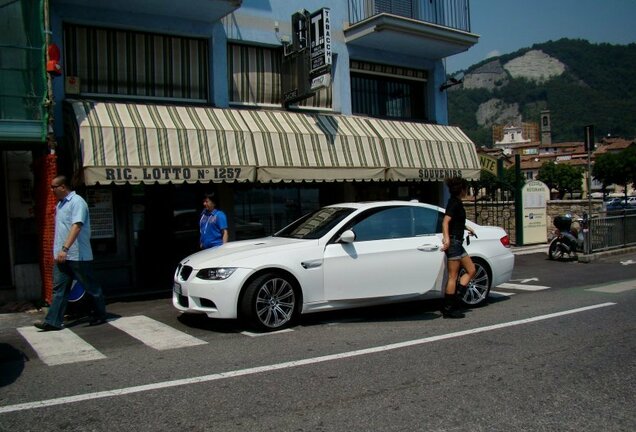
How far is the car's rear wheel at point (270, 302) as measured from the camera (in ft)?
22.6

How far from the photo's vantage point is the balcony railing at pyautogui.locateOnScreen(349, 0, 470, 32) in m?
14.4

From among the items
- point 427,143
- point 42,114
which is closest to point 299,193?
point 427,143

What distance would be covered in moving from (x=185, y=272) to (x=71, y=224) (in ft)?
5.26

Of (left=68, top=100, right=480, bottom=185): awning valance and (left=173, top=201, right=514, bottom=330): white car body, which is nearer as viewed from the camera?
(left=173, top=201, right=514, bottom=330): white car body

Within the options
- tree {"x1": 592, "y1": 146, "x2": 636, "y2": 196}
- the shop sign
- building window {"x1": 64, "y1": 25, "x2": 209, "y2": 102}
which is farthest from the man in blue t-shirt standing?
tree {"x1": 592, "y1": 146, "x2": 636, "y2": 196}

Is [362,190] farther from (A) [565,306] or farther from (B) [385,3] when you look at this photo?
(A) [565,306]

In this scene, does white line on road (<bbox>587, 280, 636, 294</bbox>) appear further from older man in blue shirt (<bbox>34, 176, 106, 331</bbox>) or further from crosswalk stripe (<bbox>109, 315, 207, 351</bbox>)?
older man in blue shirt (<bbox>34, 176, 106, 331</bbox>)

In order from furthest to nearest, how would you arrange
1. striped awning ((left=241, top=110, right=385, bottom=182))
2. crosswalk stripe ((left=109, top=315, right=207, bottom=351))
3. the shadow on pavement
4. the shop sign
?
the shop sign → striped awning ((left=241, top=110, right=385, bottom=182)) → crosswalk stripe ((left=109, top=315, right=207, bottom=351)) → the shadow on pavement

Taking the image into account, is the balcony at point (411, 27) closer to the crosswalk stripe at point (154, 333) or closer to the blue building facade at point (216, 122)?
the blue building facade at point (216, 122)

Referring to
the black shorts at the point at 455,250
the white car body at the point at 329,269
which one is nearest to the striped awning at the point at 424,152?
the white car body at the point at 329,269

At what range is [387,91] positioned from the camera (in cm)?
1572

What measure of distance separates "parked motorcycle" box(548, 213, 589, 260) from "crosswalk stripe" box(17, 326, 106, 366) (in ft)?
38.7

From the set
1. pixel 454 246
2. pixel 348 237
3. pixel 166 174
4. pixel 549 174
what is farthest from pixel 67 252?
pixel 549 174

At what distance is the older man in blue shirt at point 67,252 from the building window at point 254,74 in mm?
5746
